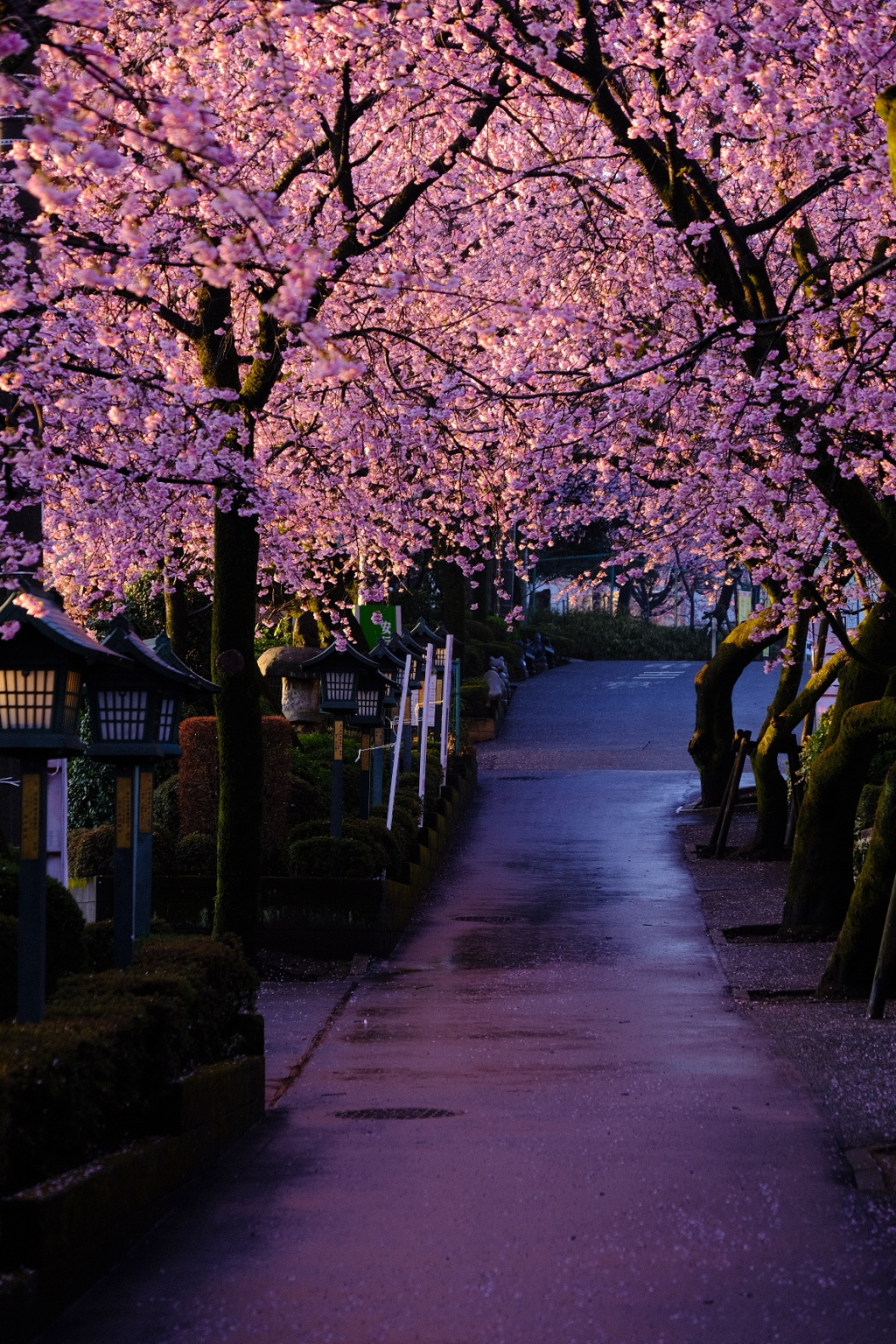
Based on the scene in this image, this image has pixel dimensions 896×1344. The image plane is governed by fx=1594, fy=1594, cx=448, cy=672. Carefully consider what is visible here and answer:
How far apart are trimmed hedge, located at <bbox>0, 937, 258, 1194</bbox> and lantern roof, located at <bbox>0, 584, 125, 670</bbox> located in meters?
1.77

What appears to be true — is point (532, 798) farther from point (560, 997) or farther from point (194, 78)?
point (194, 78)

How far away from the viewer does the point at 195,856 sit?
18297 millimetres

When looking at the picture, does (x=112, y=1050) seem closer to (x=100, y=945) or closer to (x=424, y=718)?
(x=100, y=945)

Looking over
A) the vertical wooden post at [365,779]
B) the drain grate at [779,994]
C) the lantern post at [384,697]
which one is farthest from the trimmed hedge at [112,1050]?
the lantern post at [384,697]

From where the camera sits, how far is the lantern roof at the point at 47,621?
7.97 meters

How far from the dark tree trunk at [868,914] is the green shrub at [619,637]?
42890mm

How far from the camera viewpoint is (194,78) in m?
13.1

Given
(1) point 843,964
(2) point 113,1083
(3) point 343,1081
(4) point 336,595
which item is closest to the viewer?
(2) point 113,1083

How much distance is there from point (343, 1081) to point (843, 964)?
16.2ft

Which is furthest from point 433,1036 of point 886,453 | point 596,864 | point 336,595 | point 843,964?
point 336,595

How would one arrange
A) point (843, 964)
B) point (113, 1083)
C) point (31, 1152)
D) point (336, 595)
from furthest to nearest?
point (336, 595)
point (843, 964)
point (113, 1083)
point (31, 1152)

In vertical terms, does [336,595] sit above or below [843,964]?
above

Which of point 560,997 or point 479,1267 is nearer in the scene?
point 479,1267

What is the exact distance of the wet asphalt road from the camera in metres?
6.05
